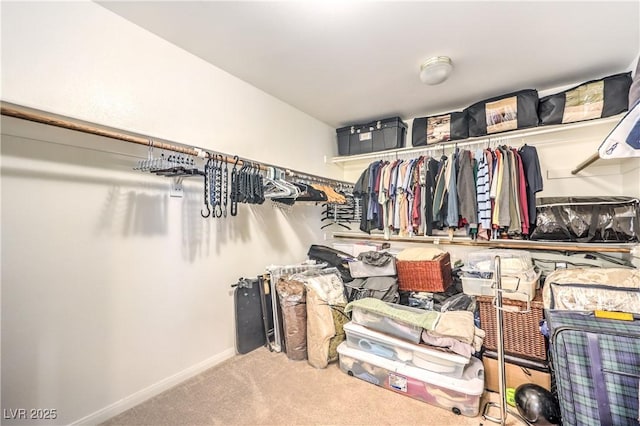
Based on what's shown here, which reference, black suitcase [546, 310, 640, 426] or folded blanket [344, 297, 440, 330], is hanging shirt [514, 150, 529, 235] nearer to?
black suitcase [546, 310, 640, 426]

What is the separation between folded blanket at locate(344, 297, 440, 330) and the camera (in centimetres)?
187

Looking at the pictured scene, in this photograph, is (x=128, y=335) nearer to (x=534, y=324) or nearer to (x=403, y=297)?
(x=403, y=297)

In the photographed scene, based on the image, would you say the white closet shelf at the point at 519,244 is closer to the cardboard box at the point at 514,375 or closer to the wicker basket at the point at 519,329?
the wicker basket at the point at 519,329

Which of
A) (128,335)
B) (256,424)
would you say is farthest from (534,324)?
(128,335)

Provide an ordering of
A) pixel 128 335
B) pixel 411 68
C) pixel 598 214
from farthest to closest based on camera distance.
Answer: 1. pixel 411 68
2. pixel 598 214
3. pixel 128 335

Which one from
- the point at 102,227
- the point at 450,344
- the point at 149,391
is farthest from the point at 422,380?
the point at 102,227

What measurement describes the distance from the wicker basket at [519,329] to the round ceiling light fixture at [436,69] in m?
1.78

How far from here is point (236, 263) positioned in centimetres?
248

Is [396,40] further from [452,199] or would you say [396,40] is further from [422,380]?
[422,380]

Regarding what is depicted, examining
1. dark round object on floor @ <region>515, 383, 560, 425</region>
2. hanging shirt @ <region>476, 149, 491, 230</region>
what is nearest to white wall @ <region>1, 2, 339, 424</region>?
dark round object on floor @ <region>515, 383, 560, 425</region>

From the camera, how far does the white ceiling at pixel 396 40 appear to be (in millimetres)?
1645

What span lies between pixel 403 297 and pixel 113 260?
7.49 ft

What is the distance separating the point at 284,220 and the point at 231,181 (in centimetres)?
106

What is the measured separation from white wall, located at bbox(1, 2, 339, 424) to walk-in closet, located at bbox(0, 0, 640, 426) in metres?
0.01
